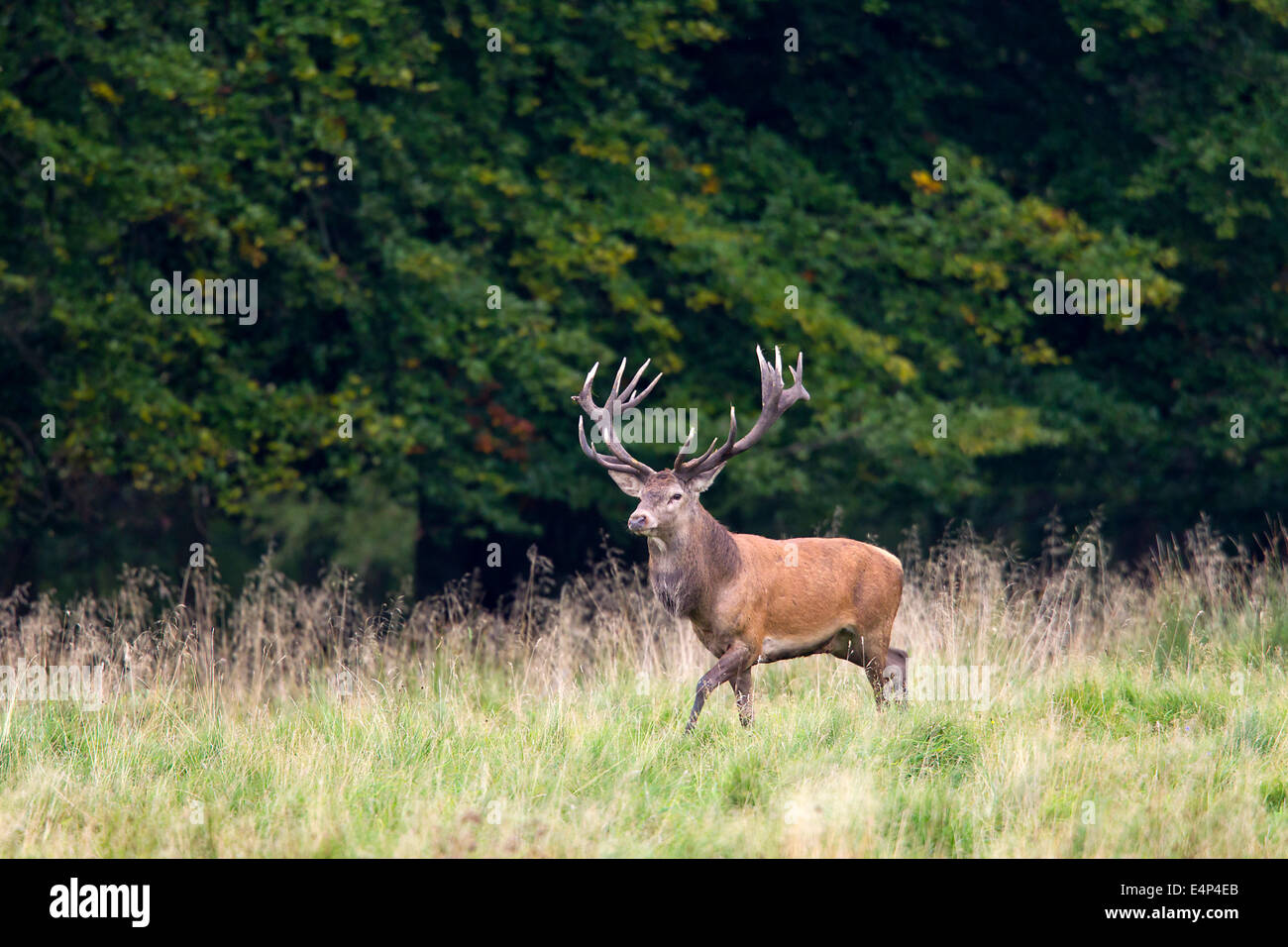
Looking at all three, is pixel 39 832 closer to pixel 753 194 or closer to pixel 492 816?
pixel 492 816

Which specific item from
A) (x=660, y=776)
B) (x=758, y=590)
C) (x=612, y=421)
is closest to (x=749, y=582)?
(x=758, y=590)

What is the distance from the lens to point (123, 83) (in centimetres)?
1255

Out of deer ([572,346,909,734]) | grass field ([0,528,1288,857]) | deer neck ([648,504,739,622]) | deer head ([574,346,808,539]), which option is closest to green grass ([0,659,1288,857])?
grass field ([0,528,1288,857])

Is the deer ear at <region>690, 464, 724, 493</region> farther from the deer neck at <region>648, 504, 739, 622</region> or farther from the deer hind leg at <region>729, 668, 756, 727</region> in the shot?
the deer hind leg at <region>729, 668, 756, 727</region>

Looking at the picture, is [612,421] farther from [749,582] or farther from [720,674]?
[720,674]

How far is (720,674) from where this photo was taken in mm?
6758

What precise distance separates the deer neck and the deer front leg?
257 mm

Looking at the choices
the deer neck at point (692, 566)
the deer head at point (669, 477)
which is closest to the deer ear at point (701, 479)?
the deer head at point (669, 477)

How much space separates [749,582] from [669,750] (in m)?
1.21

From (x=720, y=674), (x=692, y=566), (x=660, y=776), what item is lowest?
(x=660, y=776)

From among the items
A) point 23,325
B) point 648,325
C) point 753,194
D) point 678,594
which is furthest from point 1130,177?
point 23,325

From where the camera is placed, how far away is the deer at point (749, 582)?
23.0ft

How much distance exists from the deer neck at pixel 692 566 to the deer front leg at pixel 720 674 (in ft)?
0.84

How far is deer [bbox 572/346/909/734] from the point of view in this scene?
23.0 ft
